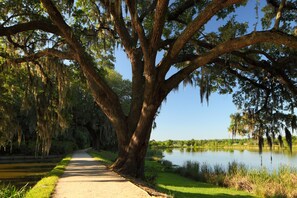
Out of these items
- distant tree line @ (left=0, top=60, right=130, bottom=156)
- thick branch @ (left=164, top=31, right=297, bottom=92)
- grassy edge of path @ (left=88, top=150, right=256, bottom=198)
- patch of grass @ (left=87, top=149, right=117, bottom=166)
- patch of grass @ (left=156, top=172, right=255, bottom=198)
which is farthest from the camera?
patch of grass @ (left=87, top=149, right=117, bottom=166)

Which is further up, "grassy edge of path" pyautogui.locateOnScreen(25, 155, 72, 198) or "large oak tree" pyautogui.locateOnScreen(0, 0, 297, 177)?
"large oak tree" pyautogui.locateOnScreen(0, 0, 297, 177)

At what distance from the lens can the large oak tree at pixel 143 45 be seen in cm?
927

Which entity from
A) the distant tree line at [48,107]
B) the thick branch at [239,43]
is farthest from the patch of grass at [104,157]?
the thick branch at [239,43]

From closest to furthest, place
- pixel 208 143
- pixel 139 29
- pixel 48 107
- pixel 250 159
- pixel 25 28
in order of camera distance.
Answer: pixel 139 29, pixel 25 28, pixel 48 107, pixel 250 159, pixel 208 143

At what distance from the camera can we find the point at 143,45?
10.1 meters

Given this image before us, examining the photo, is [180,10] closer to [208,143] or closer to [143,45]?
[143,45]

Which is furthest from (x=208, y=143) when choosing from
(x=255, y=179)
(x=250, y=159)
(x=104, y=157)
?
(x=255, y=179)

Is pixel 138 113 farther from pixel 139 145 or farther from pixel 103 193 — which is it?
pixel 103 193

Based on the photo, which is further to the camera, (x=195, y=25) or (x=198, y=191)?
(x=198, y=191)

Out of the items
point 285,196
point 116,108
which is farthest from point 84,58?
point 285,196

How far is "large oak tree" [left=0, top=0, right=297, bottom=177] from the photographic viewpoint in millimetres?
9273

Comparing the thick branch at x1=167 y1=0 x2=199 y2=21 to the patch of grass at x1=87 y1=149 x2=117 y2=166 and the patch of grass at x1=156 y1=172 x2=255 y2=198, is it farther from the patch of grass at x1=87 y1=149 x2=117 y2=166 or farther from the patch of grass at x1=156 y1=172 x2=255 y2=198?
the patch of grass at x1=87 y1=149 x2=117 y2=166

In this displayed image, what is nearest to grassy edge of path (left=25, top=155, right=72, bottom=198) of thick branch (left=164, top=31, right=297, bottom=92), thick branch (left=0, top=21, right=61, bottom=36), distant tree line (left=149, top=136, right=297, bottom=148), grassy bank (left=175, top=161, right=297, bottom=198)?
thick branch (left=164, top=31, right=297, bottom=92)

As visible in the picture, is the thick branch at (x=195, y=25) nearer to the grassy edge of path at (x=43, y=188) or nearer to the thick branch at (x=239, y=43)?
the thick branch at (x=239, y=43)
